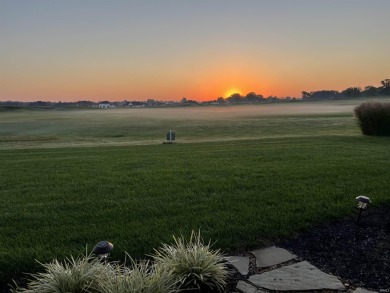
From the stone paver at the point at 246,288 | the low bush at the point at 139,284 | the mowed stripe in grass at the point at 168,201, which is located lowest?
the stone paver at the point at 246,288

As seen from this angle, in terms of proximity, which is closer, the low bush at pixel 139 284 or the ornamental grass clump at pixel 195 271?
the low bush at pixel 139 284

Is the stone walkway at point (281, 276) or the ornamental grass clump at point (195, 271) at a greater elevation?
the ornamental grass clump at point (195, 271)

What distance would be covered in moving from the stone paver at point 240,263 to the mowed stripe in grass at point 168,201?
0.20 m

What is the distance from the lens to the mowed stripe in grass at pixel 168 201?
367cm

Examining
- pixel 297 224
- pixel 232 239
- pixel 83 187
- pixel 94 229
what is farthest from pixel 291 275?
pixel 83 187

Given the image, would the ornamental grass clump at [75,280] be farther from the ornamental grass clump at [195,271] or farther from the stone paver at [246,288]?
the stone paver at [246,288]

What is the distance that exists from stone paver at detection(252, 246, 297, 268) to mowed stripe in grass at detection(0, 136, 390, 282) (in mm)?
156

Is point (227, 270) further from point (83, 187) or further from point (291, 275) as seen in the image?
point (83, 187)

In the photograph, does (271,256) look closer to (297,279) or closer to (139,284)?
(297,279)

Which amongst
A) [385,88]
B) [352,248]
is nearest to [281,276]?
[352,248]

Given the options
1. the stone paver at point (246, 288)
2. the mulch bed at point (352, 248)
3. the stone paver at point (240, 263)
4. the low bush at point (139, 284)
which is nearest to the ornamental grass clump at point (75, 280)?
the low bush at point (139, 284)

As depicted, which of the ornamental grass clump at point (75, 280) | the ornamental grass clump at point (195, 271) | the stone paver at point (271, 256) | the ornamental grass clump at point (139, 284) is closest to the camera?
the ornamental grass clump at point (139, 284)

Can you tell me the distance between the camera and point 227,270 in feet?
9.78

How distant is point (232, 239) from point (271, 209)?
3.58ft
